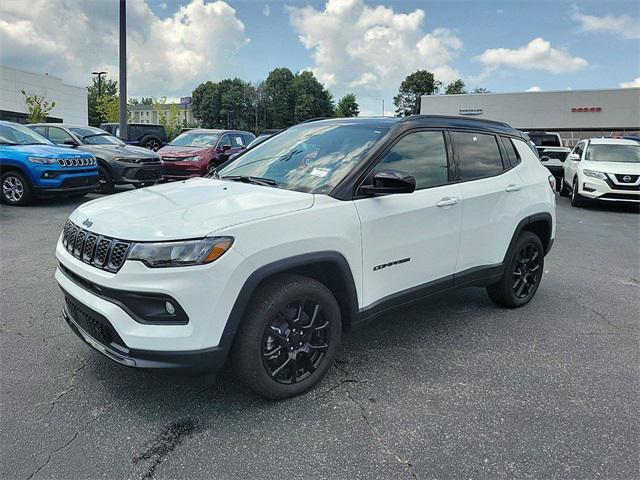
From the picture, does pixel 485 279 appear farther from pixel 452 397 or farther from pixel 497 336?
pixel 452 397

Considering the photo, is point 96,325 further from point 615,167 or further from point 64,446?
point 615,167

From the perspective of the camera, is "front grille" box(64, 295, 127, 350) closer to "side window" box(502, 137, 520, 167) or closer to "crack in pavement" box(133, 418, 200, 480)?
"crack in pavement" box(133, 418, 200, 480)

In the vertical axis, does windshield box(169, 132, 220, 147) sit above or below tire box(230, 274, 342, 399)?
above

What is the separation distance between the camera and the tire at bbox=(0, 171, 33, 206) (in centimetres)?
909

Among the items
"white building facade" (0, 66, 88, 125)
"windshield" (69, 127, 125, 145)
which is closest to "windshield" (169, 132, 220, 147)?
"windshield" (69, 127, 125, 145)

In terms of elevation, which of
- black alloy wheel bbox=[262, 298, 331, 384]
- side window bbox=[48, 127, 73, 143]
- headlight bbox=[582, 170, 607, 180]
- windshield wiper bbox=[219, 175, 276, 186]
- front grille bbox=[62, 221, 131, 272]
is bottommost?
black alloy wheel bbox=[262, 298, 331, 384]

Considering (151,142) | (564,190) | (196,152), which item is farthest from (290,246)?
(151,142)

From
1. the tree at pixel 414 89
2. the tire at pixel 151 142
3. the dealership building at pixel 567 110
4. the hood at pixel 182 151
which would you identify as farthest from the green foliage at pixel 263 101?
the hood at pixel 182 151

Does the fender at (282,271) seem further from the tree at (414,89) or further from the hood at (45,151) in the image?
the tree at (414,89)

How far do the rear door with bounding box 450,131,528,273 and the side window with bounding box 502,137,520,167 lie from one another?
6cm

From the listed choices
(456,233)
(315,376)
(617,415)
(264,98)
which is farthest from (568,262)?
(264,98)

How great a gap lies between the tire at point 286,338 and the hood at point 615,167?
36.6 feet

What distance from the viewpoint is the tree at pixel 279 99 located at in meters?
92.4

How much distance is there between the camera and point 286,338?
283cm
